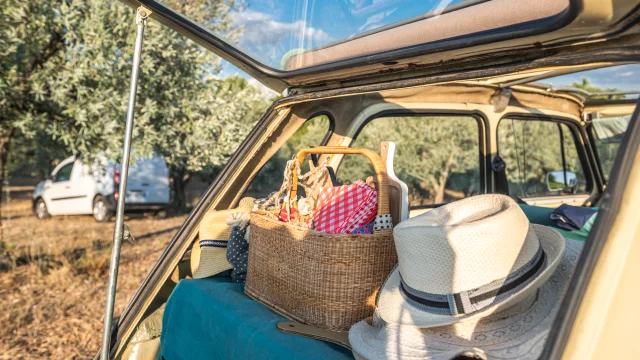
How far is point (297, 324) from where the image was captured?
212cm

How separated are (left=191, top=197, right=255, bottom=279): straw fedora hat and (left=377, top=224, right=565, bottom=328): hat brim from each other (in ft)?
4.22

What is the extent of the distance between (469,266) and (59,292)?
18.1ft

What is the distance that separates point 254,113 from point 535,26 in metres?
14.9

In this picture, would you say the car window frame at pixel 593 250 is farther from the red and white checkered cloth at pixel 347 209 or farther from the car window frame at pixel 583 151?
the car window frame at pixel 583 151

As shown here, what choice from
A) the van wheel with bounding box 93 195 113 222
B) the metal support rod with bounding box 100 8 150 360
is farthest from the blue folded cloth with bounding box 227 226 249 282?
the van wheel with bounding box 93 195 113 222

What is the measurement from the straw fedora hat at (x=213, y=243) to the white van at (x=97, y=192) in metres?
9.87

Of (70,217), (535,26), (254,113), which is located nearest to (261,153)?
(535,26)

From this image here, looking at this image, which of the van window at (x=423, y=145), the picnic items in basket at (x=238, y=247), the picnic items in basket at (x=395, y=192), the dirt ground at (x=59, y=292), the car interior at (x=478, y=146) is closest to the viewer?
the picnic items in basket at (x=395, y=192)

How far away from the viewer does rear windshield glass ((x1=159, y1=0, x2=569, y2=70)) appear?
1.42 meters

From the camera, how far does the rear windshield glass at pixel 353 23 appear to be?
142 centimetres

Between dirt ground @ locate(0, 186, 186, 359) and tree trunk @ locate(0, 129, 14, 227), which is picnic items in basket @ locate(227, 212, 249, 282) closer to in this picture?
dirt ground @ locate(0, 186, 186, 359)

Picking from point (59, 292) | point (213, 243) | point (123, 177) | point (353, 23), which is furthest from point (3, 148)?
point (353, 23)

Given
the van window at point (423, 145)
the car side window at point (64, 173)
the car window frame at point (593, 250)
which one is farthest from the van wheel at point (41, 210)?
the car window frame at point (593, 250)

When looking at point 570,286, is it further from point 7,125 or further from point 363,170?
point 363,170
